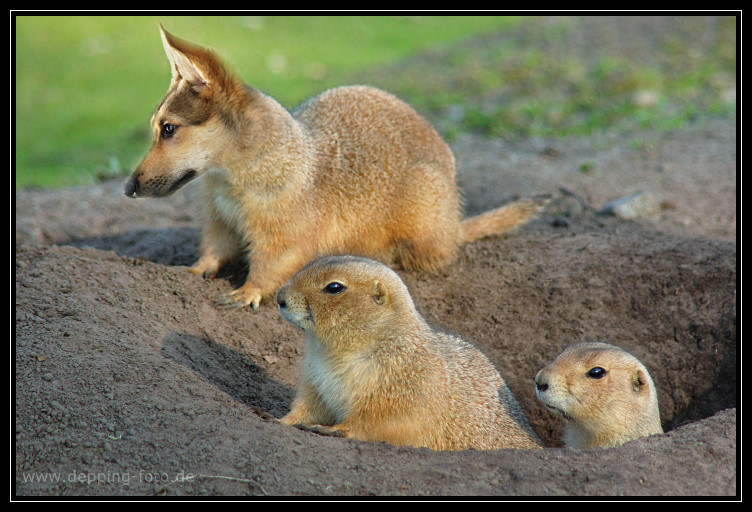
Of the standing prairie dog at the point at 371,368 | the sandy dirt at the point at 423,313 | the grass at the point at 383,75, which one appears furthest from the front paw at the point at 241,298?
the grass at the point at 383,75

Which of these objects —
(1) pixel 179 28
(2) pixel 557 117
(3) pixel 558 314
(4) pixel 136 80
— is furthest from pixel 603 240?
(1) pixel 179 28

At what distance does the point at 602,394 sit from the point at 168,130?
372 cm

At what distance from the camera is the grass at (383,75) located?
12648 millimetres

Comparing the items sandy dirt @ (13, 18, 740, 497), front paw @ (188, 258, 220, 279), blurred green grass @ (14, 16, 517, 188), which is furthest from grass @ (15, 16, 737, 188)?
front paw @ (188, 258, 220, 279)

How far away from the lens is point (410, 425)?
4.69m

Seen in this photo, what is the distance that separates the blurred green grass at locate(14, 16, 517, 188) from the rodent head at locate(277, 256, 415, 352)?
6.91 m

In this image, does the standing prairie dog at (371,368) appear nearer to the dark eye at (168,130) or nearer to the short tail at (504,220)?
the dark eye at (168,130)

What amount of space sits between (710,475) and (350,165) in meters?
3.87

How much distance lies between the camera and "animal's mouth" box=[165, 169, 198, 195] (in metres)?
5.68

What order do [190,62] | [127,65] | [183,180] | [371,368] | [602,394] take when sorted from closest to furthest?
[371,368], [602,394], [190,62], [183,180], [127,65]

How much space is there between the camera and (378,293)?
484 cm

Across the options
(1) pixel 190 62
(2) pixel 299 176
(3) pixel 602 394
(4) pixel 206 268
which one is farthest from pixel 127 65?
(3) pixel 602 394

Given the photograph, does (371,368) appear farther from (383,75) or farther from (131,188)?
(383,75)

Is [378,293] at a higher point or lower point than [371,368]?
higher
